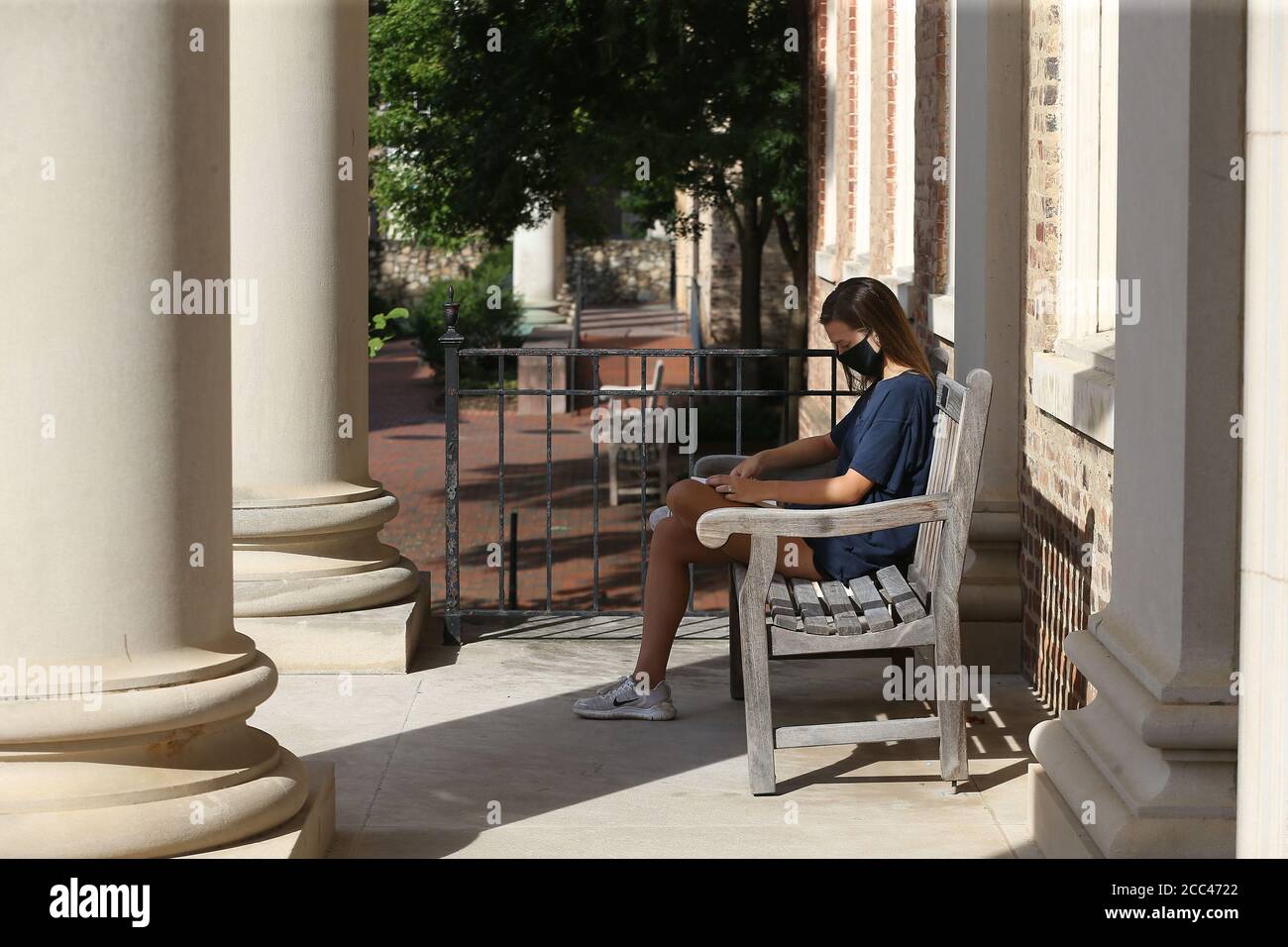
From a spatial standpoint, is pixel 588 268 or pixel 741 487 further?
pixel 588 268

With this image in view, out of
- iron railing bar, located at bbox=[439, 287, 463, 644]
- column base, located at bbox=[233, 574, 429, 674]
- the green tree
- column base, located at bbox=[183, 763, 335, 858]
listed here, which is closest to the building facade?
column base, located at bbox=[183, 763, 335, 858]

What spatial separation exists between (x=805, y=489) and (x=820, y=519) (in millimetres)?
475

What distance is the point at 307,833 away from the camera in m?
3.89

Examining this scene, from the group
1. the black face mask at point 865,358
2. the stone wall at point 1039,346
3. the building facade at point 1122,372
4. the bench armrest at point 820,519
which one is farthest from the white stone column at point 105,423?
the stone wall at point 1039,346

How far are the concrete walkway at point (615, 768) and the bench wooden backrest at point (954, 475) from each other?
0.59 metres

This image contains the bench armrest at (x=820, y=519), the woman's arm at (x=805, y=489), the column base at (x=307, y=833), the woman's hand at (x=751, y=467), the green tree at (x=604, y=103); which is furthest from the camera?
the green tree at (x=604, y=103)

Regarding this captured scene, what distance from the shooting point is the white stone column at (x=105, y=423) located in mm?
3322

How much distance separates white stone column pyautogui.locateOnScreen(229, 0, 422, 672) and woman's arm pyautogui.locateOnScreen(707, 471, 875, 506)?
1.60 metres

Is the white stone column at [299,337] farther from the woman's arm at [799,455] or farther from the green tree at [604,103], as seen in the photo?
the green tree at [604,103]

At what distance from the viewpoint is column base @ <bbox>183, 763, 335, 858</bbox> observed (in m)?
3.65

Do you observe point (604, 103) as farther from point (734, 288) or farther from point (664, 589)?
point (734, 288)

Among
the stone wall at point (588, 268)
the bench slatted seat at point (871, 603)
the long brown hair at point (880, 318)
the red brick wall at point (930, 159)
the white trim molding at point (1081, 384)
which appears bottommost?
the bench slatted seat at point (871, 603)

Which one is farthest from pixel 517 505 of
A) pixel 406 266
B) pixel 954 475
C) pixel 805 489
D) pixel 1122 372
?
pixel 406 266

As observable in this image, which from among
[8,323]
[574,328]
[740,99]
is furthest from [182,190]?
[574,328]
